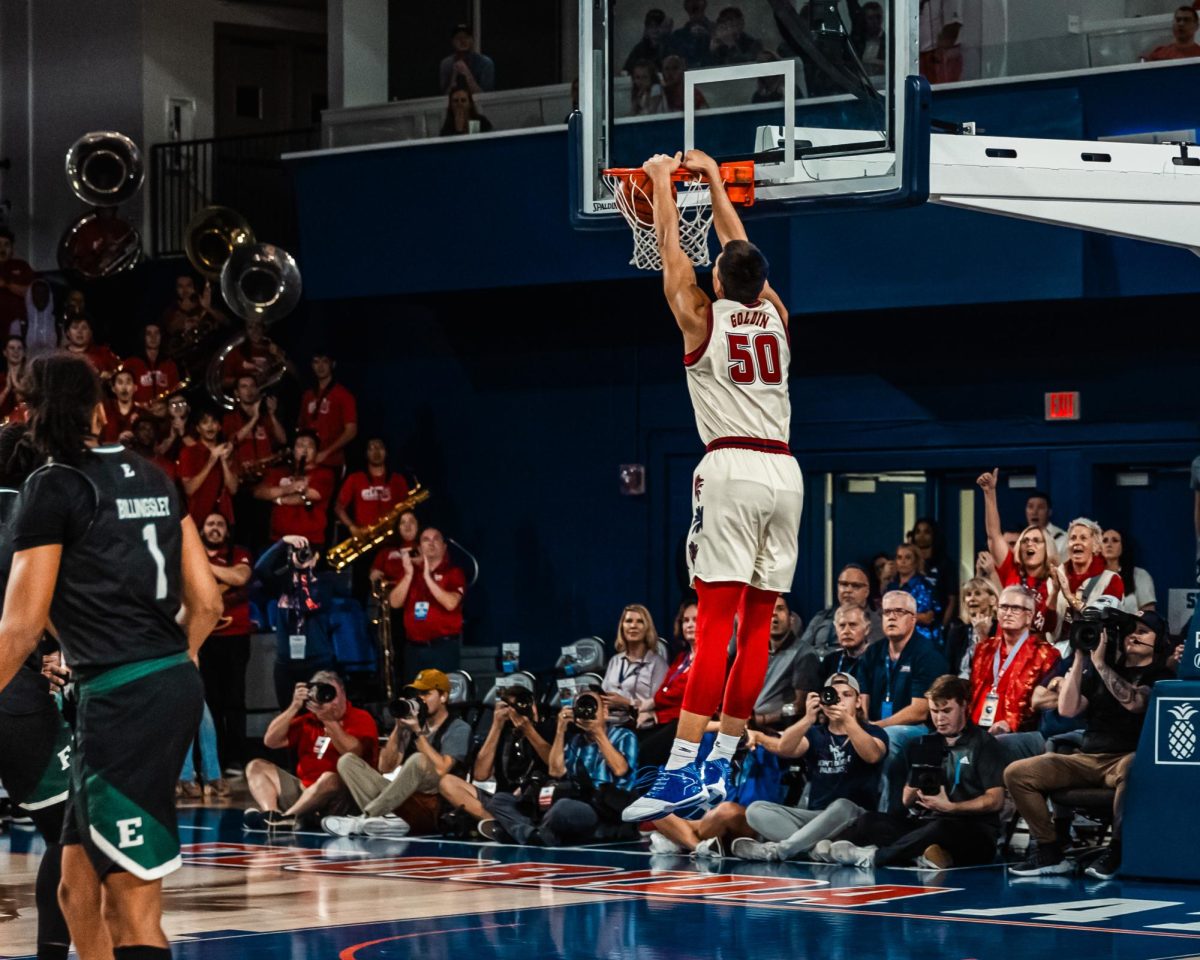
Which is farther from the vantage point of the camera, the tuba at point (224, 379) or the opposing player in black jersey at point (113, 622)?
the tuba at point (224, 379)

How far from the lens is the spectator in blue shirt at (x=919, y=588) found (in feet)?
46.9

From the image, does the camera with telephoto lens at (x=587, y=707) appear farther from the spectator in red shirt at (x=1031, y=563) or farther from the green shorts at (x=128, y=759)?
the green shorts at (x=128, y=759)

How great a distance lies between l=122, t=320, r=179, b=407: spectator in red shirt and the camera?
18.1 metres

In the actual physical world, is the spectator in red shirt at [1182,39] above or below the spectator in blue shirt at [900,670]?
above

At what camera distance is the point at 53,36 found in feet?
68.5

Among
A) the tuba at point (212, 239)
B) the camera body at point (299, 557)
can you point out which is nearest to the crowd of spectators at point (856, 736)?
the camera body at point (299, 557)

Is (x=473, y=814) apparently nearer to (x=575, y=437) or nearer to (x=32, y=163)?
(x=575, y=437)

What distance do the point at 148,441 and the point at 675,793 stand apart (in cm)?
886

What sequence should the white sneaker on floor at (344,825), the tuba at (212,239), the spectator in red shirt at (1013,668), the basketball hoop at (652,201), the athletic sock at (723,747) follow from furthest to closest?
the tuba at (212,239), the white sneaker on floor at (344,825), the spectator in red shirt at (1013,668), the basketball hoop at (652,201), the athletic sock at (723,747)

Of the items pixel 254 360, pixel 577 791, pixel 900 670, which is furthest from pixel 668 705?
pixel 254 360

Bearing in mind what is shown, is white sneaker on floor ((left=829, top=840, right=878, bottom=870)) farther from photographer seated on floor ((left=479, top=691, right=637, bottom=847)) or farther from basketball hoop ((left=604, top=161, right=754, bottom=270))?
basketball hoop ((left=604, top=161, right=754, bottom=270))

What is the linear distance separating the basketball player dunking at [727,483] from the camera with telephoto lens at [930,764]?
3.86 m

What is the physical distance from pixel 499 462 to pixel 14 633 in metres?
13.8

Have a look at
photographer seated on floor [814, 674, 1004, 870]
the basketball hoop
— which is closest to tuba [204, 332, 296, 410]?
photographer seated on floor [814, 674, 1004, 870]
